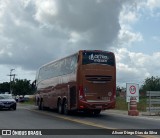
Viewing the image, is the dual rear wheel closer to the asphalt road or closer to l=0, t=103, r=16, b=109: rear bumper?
the asphalt road

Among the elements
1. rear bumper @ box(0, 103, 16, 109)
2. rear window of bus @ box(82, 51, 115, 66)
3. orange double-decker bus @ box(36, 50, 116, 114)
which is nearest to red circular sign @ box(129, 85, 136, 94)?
orange double-decker bus @ box(36, 50, 116, 114)

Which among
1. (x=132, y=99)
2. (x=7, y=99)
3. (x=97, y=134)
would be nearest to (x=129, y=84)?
A: (x=132, y=99)

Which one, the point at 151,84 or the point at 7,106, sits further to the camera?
the point at 151,84

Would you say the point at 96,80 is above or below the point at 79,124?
above

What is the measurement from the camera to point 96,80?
82.8ft

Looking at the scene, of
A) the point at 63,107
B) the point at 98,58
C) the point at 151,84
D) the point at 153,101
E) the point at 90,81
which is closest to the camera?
the point at 90,81

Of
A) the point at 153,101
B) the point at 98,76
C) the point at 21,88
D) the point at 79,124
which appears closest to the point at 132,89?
the point at 153,101

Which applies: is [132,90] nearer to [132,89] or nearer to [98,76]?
[132,89]

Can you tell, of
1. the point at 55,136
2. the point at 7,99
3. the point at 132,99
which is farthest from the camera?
the point at 7,99

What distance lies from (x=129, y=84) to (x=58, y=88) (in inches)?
200

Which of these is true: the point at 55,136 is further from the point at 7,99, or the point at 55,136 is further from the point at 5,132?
the point at 7,99

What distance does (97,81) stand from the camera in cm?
2527

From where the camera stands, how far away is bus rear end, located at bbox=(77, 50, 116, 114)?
24.9m

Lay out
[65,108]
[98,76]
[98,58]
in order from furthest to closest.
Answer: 1. [65,108]
2. [98,58]
3. [98,76]
